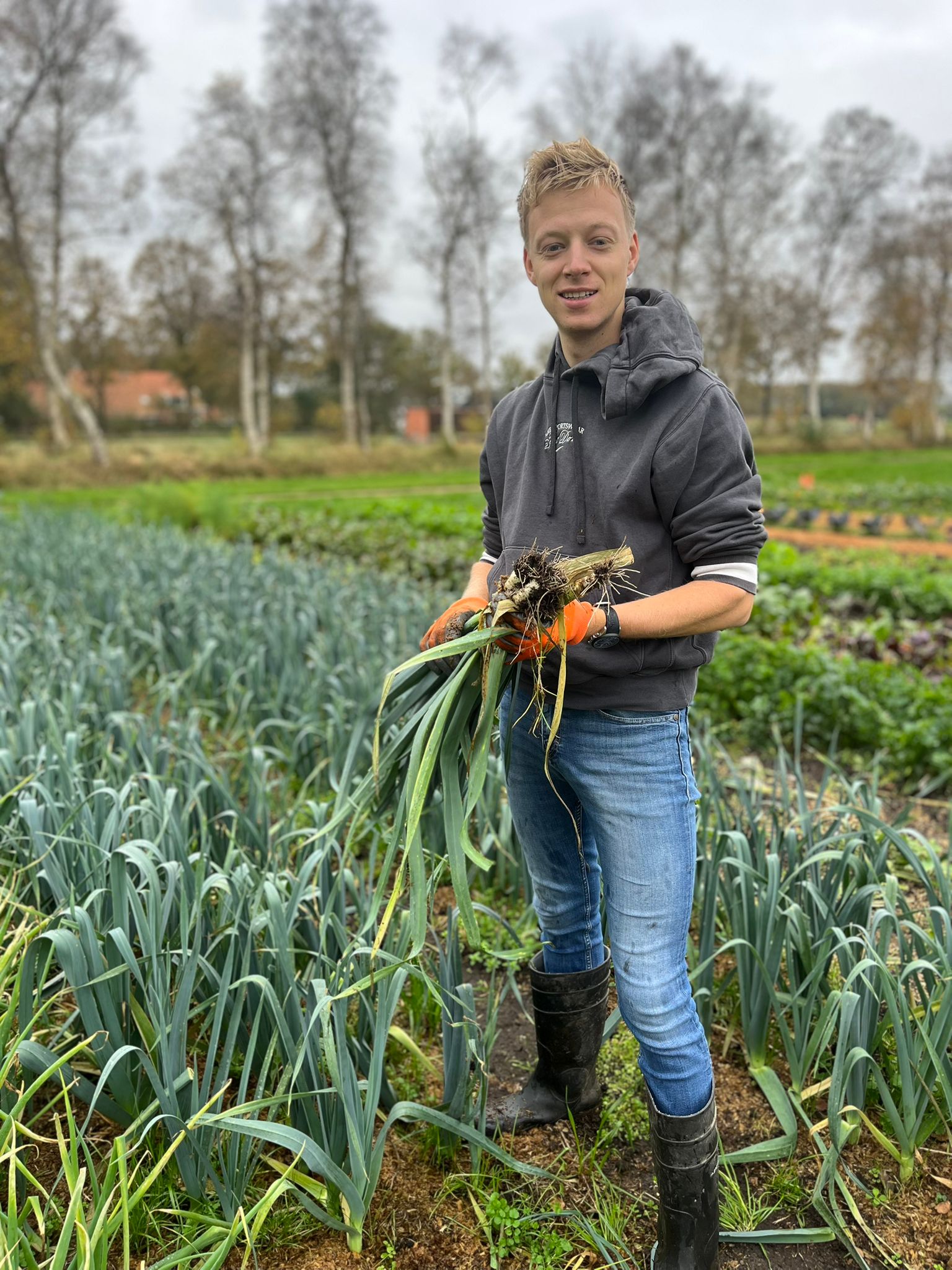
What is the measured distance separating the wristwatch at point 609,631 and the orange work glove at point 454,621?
8.6 inches

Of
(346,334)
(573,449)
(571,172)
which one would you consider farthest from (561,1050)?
(346,334)

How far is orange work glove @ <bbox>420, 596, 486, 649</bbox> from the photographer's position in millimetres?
1471

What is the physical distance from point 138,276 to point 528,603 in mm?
32628

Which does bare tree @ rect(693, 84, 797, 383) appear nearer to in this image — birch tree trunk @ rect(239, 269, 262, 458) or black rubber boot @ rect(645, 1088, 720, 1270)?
birch tree trunk @ rect(239, 269, 262, 458)

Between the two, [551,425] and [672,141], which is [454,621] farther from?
[672,141]

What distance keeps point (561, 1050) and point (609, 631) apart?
90 centimetres

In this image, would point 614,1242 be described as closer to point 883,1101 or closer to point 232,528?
point 883,1101

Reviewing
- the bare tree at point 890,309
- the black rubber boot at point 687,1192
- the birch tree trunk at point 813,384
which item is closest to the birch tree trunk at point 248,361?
the birch tree trunk at point 813,384

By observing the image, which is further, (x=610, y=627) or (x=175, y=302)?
(x=175, y=302)

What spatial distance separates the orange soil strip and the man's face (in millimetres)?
7360

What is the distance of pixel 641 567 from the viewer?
140 cm

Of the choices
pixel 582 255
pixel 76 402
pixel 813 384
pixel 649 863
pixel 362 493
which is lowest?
pixel 649 863

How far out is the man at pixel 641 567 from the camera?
131 centimetres

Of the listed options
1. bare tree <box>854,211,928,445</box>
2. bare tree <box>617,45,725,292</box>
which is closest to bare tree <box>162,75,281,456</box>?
bare tree <box>617,45,725,292</box>
